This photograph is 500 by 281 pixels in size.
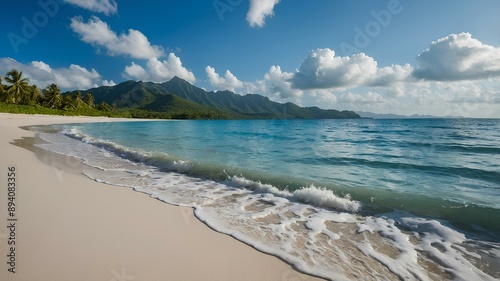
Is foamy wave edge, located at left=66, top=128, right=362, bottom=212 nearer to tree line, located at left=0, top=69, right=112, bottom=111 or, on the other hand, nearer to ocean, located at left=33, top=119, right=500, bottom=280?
ocean, located at left=33, top=119, right=500, bottom=280

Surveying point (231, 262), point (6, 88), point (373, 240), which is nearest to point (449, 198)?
point (373, 240)

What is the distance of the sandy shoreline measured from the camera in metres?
3.38

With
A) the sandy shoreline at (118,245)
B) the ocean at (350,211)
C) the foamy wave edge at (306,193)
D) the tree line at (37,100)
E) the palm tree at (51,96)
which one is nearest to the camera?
the sandy shoreline at (118,245)

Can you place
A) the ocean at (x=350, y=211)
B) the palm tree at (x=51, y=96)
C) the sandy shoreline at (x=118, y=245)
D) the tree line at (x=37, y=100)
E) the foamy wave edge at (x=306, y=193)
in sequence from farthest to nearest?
the palm tree at (x=51, y=96), the tree line at (x=37, y=100), the foamy wave edge at (x=306, y=193), the ocean at (x=350, y=211), the sandy shoreline at (x=118, y=245)

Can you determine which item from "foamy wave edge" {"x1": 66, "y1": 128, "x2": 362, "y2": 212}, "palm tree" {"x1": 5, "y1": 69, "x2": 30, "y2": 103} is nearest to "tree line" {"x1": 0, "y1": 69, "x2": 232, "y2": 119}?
"palm tree" {"x1": 5, "y1": 69, "x2": 30, "y2": 103}

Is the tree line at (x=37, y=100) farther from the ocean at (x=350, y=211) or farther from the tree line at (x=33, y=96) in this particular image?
the ocean at (x=350, y=211)

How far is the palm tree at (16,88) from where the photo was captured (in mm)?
67375

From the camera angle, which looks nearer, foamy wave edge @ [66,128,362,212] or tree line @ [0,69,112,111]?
foamy wave edge @ [66,128,362,212]

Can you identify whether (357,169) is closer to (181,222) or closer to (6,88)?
(181,222)

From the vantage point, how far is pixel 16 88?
68.8 metres

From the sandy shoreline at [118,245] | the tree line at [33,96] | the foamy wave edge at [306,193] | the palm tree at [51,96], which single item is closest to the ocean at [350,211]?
the foamy wave edge at [306,193]

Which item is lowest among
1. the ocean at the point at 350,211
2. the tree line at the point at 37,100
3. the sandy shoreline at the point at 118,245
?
the ocean at the point at 350,211

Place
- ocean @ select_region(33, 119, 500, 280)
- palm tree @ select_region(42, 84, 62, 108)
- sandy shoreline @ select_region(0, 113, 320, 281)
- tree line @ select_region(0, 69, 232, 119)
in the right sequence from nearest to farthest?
sandy shoreline @ select_region(0, 113, 320, 281) → ocean @ select_region(33, 119, 500, 280) → tree line @ select_region(0, 69, 232, 119) → palm tree @ select_region(42, 84, 62, 108)

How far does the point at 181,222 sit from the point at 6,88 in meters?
95.1
